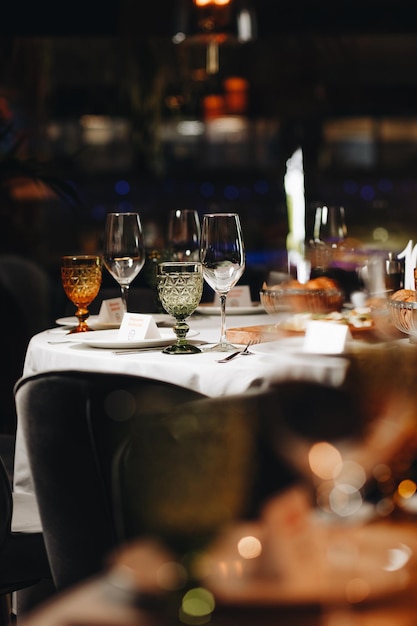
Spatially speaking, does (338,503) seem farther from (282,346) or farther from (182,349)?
(182,349)

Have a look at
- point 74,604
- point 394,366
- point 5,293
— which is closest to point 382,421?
point 394,366

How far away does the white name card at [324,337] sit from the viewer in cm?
159

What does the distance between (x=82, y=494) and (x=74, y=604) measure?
1.92 ft

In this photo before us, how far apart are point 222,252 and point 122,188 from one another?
7.08 meters

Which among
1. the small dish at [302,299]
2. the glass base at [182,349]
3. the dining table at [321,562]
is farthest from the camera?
the small dish at [302,299]

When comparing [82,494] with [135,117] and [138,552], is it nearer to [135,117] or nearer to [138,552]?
[138,552]

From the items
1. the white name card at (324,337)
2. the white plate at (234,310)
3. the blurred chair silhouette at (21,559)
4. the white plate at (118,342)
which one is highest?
the white name card at (324,337)

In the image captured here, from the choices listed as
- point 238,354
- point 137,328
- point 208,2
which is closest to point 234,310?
point 137,328

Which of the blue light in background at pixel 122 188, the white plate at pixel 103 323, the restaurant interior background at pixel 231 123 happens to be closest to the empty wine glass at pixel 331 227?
the white plate at pixel 103 323

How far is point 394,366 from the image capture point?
0.82 m

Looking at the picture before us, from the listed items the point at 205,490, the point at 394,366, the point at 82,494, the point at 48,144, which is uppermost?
the point at 48,144

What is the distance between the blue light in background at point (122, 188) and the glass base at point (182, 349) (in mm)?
7090

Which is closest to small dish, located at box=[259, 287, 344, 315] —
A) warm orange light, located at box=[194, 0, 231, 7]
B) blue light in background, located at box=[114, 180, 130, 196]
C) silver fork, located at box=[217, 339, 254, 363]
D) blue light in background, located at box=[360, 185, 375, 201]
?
silver fork, located at box=[217, 339, 254, 363]

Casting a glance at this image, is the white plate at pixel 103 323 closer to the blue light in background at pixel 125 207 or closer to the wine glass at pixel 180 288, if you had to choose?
the wine glass at pixel 180 288
